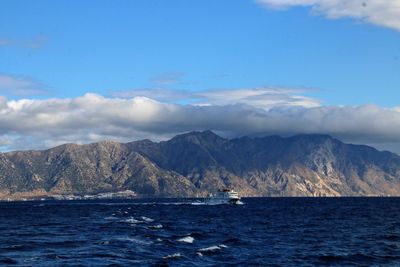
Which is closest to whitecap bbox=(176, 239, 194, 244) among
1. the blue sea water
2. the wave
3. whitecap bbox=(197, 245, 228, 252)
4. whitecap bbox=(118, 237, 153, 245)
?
the wave

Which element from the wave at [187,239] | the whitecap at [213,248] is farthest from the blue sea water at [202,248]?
the wave at [187,239]

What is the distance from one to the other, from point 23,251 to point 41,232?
132ft

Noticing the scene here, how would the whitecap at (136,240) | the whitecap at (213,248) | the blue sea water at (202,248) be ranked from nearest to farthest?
the blue sea water at (202,248)
the whitecap at (213,248)
the whitecap at (136,240)

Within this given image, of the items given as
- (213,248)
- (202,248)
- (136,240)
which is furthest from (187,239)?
(213,248)

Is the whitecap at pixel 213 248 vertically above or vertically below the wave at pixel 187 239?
above

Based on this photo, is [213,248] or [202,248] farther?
[202,248]

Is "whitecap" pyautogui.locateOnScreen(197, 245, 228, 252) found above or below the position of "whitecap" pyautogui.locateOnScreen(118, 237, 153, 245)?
above

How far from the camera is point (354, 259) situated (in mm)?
78625

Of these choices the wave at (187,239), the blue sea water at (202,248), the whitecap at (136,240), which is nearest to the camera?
the blue sea water at (202,248)

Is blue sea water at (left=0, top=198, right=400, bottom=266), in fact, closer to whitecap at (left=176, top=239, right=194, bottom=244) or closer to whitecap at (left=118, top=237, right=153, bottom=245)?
whitecap at (left=118, top=237, right=153, bottom=245)

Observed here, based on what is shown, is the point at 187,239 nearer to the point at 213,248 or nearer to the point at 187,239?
the point at 187,239

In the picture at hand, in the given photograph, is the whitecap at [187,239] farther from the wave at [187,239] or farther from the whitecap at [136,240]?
the whitecap at [136,240]

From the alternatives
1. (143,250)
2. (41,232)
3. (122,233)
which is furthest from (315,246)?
(41,232)

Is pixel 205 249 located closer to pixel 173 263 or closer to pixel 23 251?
pixel 173 263
